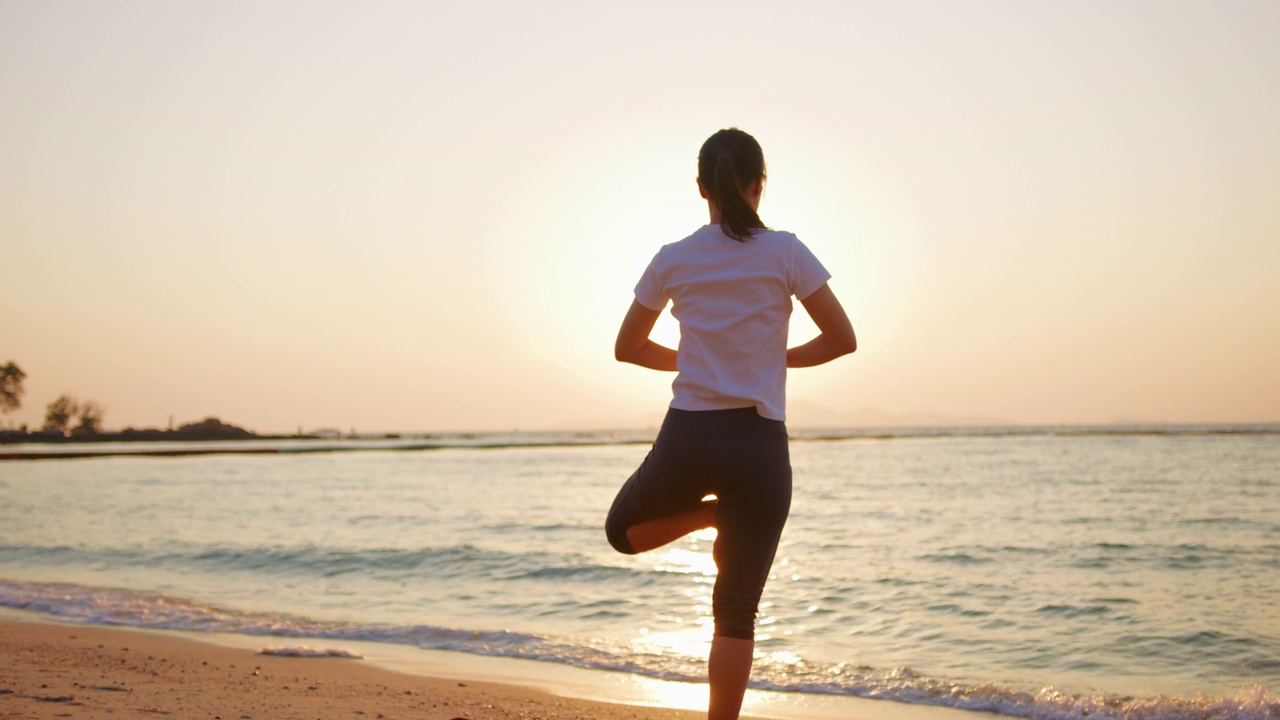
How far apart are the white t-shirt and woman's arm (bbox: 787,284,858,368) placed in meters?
0.05

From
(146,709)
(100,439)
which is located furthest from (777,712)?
(100,439)

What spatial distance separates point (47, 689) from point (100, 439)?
80587mm

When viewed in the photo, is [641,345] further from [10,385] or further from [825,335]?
[10,385]

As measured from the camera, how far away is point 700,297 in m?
2.72

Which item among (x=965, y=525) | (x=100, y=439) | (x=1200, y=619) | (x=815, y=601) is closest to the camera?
(x=1200, y=619)

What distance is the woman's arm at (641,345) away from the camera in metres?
2.91

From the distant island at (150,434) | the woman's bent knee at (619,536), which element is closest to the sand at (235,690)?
the woman's bent knee at (619,536)

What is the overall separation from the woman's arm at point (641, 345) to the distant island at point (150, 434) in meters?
80.4

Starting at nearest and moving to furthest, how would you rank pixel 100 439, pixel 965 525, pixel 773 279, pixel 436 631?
pixel 773 279, pixel 436 631, pixel 965 525, pixel 100 439

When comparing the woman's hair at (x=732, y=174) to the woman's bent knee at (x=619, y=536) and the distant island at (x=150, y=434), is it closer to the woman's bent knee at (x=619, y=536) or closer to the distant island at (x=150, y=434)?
the woman's bent knee at (x=619, y=536)

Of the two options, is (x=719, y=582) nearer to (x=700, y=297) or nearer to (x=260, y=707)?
(x=700, y=297)

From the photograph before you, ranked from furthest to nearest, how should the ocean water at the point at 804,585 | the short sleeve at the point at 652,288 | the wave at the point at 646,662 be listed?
Answer: the ocean water at the point at 804,585 < the wave at the point at 646,662 < the short sleeve at the point at 652,288

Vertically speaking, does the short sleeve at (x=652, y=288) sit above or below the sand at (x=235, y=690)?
above

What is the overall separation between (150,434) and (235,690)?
8346 centimetres
